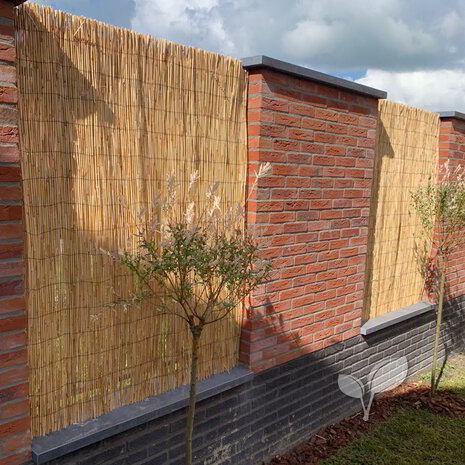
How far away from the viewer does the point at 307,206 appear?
357 centimetres

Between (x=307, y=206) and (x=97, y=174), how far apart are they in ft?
5.52

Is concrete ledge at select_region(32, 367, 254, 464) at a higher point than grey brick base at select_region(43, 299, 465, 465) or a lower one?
higher

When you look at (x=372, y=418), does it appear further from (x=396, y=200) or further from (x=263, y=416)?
(x=396, y=200)

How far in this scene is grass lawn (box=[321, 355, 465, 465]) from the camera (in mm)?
3781

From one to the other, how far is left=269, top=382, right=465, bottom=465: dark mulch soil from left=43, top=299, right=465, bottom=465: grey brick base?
0.25 feet

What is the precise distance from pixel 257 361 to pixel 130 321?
42.5 inches

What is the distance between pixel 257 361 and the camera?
3375mm

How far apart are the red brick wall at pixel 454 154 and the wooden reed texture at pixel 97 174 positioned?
11.0ft

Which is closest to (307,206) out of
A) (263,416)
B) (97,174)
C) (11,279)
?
(263,416)

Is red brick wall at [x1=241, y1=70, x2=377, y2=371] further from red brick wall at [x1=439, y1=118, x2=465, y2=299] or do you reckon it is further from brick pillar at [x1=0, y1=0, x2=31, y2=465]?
red brick wall at [x1=439, y1=118, x2=465, y2=299]

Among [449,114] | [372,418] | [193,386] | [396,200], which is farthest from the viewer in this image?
[449,114]

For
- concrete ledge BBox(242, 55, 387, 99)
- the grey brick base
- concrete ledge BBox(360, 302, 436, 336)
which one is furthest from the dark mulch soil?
concrete ledge BBox(242, 55, 387, 99)

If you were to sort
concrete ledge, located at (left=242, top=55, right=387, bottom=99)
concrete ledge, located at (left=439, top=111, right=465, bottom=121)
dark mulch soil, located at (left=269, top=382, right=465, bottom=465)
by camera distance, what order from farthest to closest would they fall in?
concrete ledge, located at (left=439, top=111, right=465, bottom=121), dark mulch soil, located at (left=269, top=382, right=465, bottom=465), concrete ledge, located at (left=242, top=55, right=387, bottom=99)

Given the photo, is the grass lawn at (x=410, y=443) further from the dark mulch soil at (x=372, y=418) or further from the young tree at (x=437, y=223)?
the young tree at (x=437, y=223)
